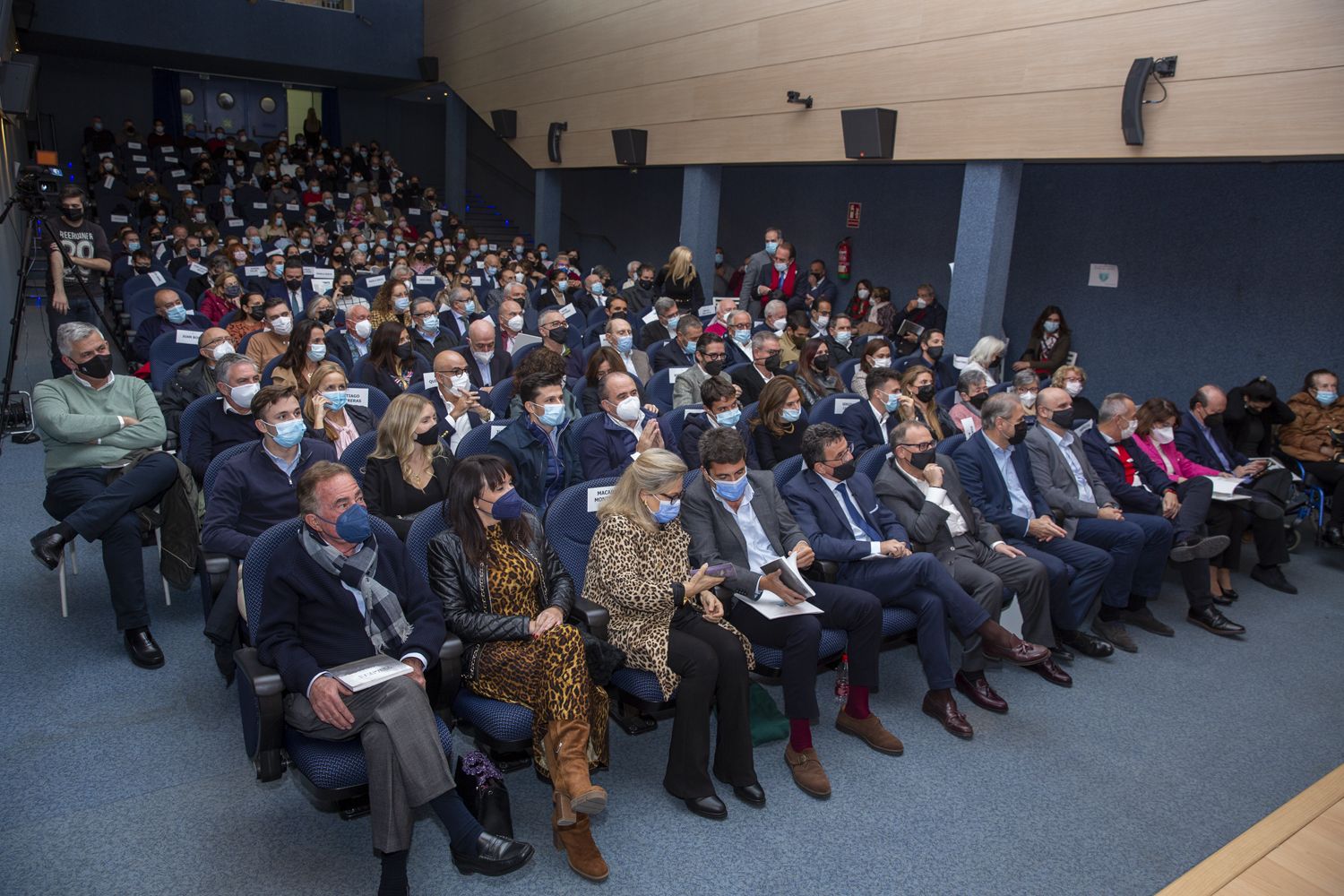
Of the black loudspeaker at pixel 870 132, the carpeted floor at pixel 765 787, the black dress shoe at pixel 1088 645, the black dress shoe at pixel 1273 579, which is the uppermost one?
the black loudspeaker at pixel 870 132

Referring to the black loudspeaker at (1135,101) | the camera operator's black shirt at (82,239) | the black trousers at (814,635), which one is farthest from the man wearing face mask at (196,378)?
the black loudspeaker at (1135,101)

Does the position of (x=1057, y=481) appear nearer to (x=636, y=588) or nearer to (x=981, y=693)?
(x=981, y=693)

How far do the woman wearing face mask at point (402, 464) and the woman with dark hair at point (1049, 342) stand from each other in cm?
719

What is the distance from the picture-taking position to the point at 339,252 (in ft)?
38.3

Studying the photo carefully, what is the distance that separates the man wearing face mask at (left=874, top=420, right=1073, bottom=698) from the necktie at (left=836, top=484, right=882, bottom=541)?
0.22m

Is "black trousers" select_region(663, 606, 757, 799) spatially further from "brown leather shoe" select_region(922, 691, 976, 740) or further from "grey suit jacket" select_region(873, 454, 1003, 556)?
"grey suit jacket" select_region(873, 454, 1003, 556)

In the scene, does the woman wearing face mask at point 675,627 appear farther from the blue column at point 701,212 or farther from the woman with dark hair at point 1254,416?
the blue column at point 701,212

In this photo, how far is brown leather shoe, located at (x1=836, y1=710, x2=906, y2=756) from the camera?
11.6ft

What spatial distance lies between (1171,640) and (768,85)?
23.9 feet

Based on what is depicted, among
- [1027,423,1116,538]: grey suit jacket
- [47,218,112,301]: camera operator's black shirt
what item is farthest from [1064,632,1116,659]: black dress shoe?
[47,218,112,301]: camera operator's black shirt

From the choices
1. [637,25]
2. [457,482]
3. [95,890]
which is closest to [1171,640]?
[457,482]

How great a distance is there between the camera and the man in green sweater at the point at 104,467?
3775mm

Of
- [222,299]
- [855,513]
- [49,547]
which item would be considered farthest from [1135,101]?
[222,299]

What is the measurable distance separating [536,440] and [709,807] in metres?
1.94
